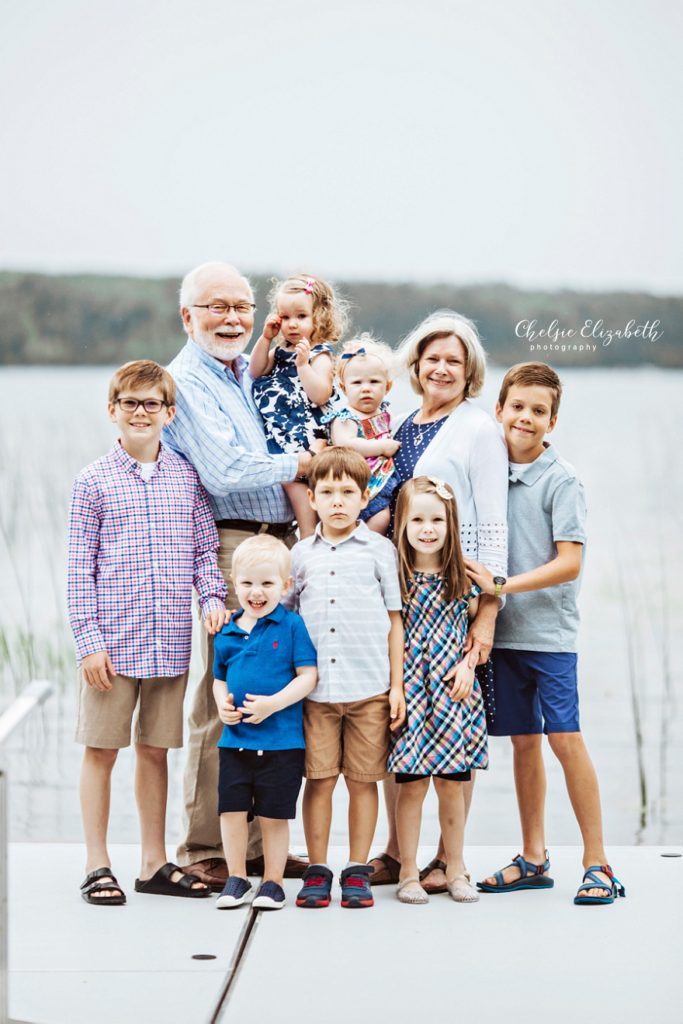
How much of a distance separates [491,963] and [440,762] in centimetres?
58

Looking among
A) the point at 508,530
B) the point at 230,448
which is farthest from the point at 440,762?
the point at 230,448

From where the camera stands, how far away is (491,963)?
316 cm

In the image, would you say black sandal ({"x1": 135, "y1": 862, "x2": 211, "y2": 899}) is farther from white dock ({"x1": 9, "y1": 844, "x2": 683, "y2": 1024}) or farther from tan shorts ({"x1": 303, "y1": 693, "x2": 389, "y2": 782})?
tan shorts ({"x1": 303, "y1": 693, "x2": 389, "y2": 782})

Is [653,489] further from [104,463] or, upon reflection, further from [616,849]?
[104,463]

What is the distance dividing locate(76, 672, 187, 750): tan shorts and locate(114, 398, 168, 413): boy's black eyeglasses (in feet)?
2.38

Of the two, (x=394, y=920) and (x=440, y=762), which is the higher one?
(x=440, y=762)

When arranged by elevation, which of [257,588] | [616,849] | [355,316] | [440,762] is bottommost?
[616,849]

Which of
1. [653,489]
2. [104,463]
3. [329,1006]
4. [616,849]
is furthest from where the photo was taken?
[653,489]

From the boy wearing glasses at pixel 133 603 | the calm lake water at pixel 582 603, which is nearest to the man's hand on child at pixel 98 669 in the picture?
the boy wearing glasses at pixel 133 603

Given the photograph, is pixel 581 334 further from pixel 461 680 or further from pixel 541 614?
Answer: pixel 461 680

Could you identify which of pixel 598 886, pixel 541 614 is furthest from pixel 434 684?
pixel 598 886

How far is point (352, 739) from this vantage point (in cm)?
361

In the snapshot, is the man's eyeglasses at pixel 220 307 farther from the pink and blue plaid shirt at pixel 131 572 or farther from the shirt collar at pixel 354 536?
the shirt collar at pixel 354 536

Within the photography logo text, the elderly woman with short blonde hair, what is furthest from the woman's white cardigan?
the photography logo text
